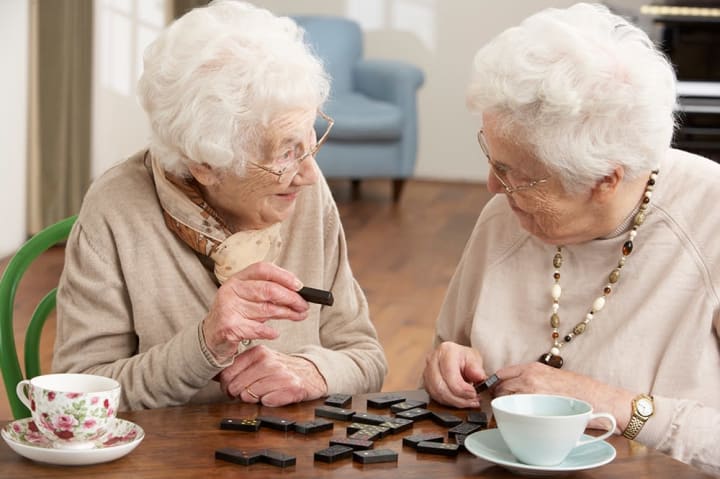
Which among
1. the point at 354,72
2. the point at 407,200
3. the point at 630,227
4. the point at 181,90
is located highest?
the point at 181,90

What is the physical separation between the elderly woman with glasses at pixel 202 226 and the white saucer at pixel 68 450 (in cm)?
27

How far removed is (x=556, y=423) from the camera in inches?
52.5

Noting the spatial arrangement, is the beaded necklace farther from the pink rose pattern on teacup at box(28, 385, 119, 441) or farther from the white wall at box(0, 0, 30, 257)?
the white wall at box(0, 0, 30, 257)

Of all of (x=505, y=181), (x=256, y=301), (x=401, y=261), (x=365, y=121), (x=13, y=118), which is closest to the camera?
(x=256, y=301)

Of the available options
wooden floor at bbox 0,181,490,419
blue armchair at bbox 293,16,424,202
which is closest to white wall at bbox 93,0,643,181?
wooden floor at bbox 0,181,490,419

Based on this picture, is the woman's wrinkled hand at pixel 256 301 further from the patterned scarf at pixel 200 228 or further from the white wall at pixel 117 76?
the white wall at pixel 117 76

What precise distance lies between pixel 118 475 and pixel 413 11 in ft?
24.4

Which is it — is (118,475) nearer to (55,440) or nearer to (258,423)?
(55,440)

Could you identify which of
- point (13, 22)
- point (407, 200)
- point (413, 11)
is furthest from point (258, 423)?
point (413, 11)

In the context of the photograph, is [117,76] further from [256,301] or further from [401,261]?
[256,301]

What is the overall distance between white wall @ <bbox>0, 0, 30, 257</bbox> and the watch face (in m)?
4.07

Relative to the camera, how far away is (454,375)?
173 cm

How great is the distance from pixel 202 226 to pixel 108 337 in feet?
0.75

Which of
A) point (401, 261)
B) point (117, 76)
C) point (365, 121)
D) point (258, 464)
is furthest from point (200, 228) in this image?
point (365, 121)
